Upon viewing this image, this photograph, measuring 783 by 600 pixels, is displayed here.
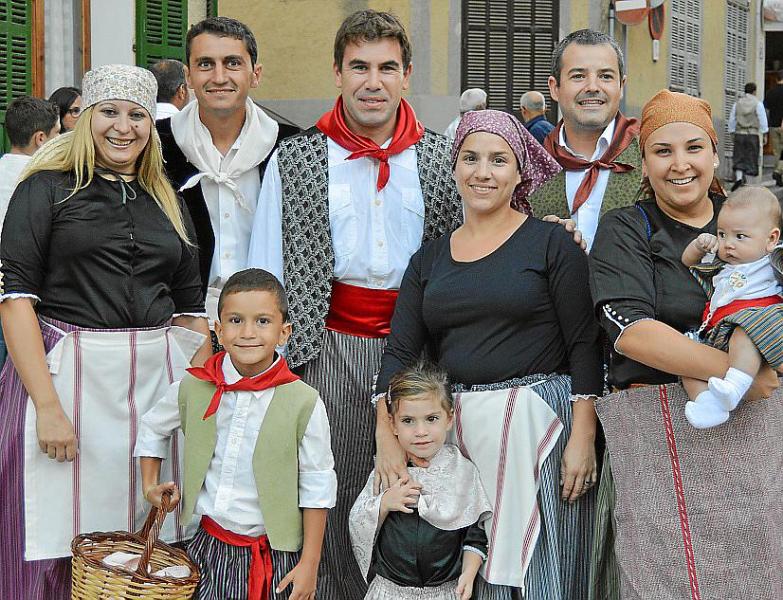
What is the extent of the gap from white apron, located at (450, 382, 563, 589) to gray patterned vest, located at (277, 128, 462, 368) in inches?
24.4

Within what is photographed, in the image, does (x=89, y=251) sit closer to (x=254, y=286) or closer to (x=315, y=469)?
(x=254, y=286)

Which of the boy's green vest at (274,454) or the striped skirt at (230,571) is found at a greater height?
the boy's green vest at (274,454)

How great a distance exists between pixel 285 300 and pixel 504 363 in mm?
675

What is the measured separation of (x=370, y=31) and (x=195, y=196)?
2.71 ft

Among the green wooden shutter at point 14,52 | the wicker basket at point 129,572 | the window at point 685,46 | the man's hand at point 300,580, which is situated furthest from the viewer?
the window at point 685,46

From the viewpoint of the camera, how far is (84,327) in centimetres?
350

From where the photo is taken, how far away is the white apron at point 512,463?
340cm

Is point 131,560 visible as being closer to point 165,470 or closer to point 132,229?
point 165,470

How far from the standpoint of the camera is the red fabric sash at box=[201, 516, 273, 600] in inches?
129

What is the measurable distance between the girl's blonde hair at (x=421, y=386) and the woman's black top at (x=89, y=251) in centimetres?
78

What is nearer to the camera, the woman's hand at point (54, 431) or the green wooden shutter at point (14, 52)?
the woman's hand at point (54, 431)

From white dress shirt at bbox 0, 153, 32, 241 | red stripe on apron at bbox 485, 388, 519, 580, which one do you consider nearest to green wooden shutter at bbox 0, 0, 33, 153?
white dress shirt at bbox 0, 153, 32, 241

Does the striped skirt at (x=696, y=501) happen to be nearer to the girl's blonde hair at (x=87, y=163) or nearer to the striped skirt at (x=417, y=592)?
the striped skirt at (x=417, y=592)

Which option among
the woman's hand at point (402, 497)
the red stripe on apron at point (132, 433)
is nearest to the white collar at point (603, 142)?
the woman's hand at point (402, 497)
